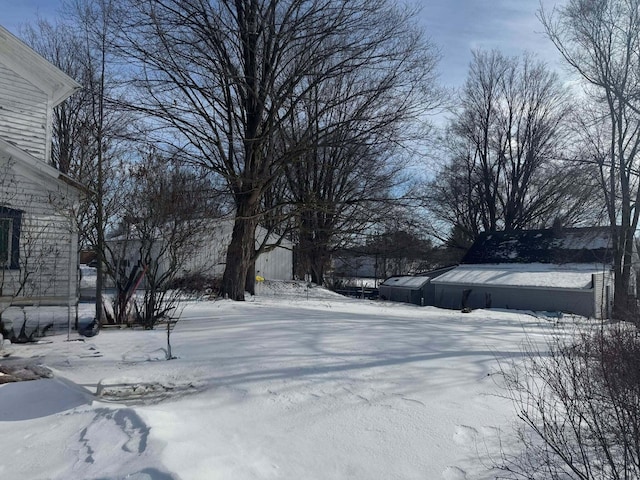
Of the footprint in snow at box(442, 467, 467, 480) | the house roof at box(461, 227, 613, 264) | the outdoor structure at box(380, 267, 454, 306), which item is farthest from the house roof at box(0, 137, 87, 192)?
the outdoor structure at box(380, 267, 454, 306)

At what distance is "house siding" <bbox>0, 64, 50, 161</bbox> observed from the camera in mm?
13203

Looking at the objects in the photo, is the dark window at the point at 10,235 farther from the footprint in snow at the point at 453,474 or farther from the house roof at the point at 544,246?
the house roof at the point at 544,246

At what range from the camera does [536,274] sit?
30.7 metres

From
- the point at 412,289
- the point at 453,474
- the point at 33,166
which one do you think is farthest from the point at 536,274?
the point at 453,474

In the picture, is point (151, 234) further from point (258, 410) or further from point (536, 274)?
point (536, 274)

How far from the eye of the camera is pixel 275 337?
895 centimetres

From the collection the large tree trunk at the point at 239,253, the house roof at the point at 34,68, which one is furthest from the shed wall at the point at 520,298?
the house roof at the point at 34,68

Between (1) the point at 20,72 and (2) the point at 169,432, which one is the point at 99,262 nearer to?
(1) the point at 20,72

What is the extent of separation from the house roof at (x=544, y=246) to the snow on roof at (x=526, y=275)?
0.58 meters

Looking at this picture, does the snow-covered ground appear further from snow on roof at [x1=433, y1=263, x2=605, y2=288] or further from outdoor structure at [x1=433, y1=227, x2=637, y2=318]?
snow on roof at [x1=433, y1=263, x2=605, y2=288]

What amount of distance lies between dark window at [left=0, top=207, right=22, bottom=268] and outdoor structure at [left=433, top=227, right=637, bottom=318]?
79.1 feet

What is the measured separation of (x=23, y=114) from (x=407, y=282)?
28913mm

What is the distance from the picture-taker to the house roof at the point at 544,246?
3170 centimetres

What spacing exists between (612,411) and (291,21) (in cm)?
1688
